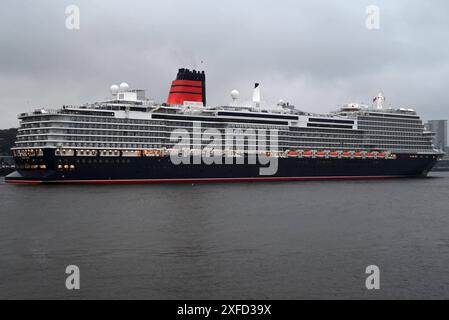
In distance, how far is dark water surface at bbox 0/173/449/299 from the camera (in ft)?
81.0

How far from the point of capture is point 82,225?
40.3m

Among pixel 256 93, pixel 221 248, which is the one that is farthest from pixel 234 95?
pixel 221 248

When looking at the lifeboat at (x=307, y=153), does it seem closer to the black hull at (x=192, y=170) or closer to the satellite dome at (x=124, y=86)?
the black hull at (x=192, y=170)

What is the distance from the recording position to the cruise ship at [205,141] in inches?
3233

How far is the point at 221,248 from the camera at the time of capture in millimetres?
32500

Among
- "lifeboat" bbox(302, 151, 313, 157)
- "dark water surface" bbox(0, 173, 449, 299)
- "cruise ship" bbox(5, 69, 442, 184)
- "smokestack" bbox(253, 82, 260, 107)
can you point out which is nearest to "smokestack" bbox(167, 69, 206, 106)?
"cruise ship" bbox(5, 69, 442, 184)

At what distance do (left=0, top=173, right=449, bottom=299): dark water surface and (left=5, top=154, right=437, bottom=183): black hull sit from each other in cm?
2431

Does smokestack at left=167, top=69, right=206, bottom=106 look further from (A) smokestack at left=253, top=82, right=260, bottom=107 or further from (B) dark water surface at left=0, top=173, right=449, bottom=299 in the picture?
(B) dark water surface at left=0, top=173, right=449, bottom=299

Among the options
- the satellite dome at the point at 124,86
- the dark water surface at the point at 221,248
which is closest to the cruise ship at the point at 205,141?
the satellite dome at the point at 124,86

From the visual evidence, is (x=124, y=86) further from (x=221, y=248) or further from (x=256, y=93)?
(x=221, y=248)

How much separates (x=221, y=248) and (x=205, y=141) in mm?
63279
